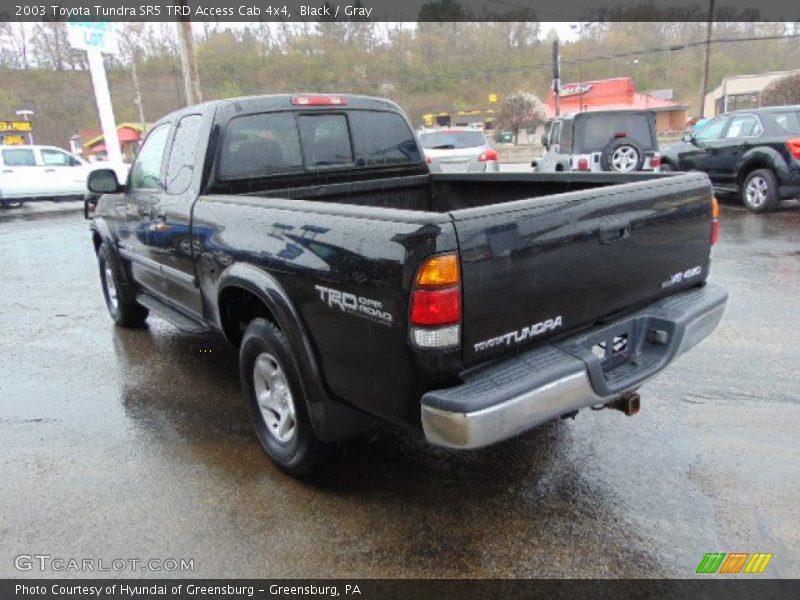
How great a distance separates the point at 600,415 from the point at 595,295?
1.32 meters

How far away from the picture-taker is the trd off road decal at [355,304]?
7.77ft

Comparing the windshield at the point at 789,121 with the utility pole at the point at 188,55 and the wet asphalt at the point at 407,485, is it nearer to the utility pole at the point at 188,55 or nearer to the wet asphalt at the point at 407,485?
the wet asphalt at the point at 407,485

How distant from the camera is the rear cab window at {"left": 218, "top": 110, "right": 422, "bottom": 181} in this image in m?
3.90

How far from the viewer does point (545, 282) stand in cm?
250

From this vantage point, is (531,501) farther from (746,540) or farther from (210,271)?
(210,271)

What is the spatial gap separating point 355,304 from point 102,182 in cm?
336

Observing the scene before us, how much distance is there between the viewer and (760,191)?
10.6 metres

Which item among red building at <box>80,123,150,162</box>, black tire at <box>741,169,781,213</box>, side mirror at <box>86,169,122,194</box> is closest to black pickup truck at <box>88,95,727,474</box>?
side mirror at <box>86,169,122,194</box>

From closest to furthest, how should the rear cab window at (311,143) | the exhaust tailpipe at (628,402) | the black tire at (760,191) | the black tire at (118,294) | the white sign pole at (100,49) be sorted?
the exhaust tailpipe at (628,402)
the rear cab window at (311,143)
the black tire at (118,294)
the black tire at (760,191)
the white sign pole at (100,49)

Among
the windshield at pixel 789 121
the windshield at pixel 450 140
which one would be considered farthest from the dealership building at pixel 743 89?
the windshield at pixel 789 121

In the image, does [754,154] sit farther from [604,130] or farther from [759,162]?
[604,130]

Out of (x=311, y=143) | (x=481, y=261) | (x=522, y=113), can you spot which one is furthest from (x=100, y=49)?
(x=522, y=113)

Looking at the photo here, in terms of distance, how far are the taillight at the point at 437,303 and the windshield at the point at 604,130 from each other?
10.4 metres

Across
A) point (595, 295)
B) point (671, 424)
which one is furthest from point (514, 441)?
point (595, 295)
